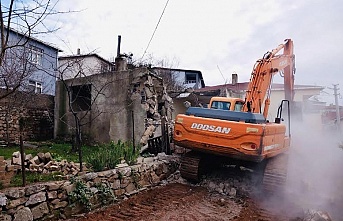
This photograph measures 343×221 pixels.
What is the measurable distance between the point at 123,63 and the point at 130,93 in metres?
2.02

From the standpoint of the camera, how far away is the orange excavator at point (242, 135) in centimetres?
582

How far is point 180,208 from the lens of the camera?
5262 millimetres

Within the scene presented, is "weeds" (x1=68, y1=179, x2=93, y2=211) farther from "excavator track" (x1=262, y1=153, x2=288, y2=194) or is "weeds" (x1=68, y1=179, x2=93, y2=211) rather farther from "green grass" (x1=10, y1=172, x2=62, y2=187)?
"excavator track" (x1=262, y1=153, x2=288, y2=194)

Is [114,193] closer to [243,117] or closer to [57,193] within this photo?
[57,193]

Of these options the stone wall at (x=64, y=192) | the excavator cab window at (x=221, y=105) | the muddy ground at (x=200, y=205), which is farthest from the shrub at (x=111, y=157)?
the excavator cab window at (x=221, y=105)

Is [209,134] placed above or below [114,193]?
above

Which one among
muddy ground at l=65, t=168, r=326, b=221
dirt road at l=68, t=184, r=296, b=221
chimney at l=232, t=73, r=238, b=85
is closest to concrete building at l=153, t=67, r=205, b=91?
chimney at l=232, t=73, r=238, b=85

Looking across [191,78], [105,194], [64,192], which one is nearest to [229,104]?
[105,194]

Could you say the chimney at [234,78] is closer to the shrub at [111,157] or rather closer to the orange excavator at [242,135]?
the orange excavator at [242,135]

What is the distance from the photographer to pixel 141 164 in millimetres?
6633

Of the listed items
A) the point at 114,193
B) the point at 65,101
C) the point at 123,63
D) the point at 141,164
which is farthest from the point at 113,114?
the point at 114,193

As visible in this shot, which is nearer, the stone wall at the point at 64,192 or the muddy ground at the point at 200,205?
the stone wall at the point at 64,192

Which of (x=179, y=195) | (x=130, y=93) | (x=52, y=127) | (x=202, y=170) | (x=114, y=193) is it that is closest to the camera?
(x=114, y=193)

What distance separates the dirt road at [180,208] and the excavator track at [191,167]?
0.48m
